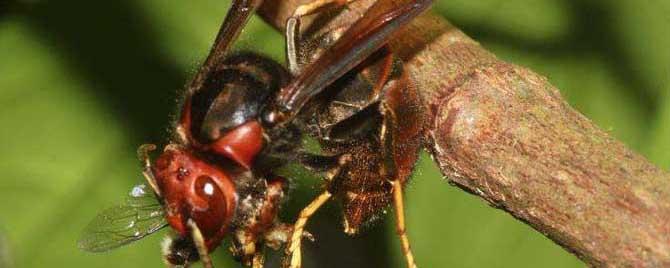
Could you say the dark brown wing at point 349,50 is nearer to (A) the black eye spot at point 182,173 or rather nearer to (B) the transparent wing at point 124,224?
(A) the black eye spot at point 182,173

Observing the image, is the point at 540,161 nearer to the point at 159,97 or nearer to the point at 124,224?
the point at 124,224

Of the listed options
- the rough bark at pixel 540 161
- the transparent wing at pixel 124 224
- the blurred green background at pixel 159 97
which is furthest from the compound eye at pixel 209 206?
the blurred green background at pixel 159 97

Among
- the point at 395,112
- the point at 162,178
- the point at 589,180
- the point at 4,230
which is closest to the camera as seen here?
the point at 589,180

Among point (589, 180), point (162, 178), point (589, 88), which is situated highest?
point (162, 178)

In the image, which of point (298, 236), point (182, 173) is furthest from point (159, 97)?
point (182, 173)

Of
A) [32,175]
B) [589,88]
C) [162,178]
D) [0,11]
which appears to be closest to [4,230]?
[32,175]

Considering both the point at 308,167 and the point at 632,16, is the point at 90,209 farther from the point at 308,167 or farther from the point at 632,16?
the point at 632,16

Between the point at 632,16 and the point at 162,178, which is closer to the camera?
the point at 162,178
